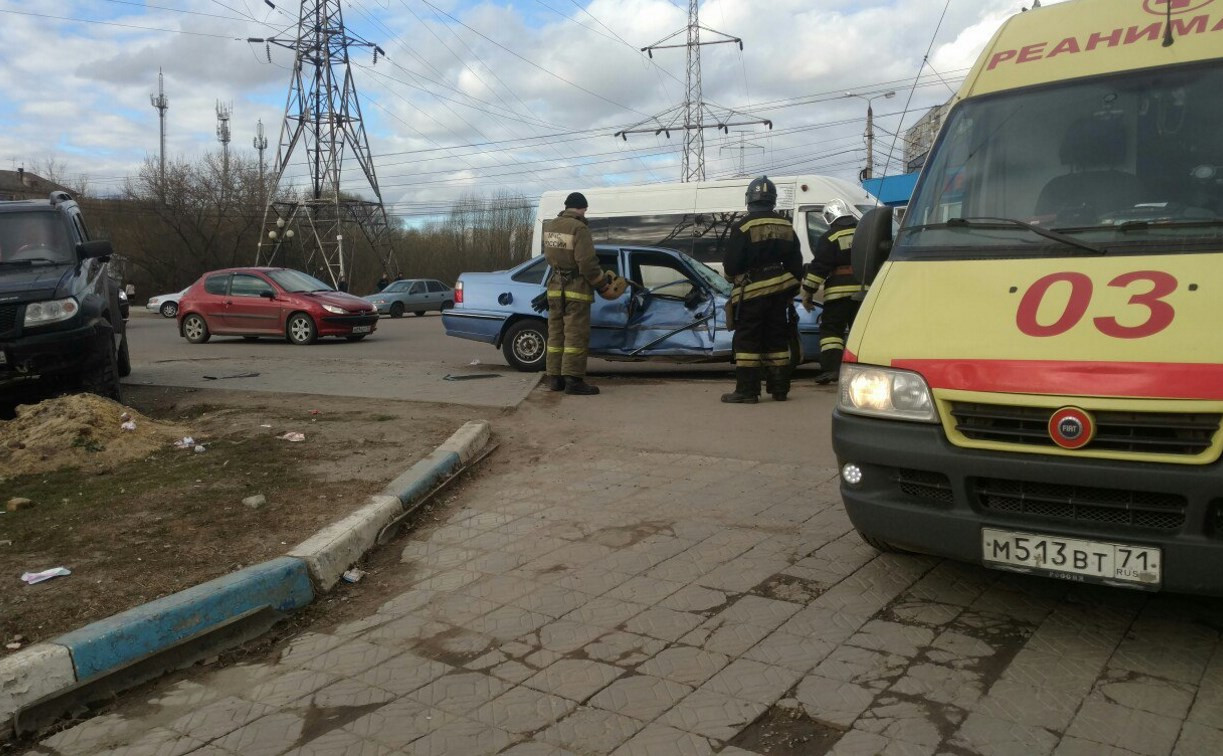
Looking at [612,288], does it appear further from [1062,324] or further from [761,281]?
[1062,324]

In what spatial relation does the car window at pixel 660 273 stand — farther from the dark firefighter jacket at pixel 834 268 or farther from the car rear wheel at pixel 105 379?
the car rear wheel at pixel 105 379

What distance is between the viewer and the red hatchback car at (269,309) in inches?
694

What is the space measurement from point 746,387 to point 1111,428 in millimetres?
5948

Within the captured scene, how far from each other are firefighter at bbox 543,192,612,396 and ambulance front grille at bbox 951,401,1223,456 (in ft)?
20.5

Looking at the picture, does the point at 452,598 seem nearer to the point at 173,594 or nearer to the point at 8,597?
the point at 173,594

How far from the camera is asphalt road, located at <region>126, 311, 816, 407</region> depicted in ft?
32.4

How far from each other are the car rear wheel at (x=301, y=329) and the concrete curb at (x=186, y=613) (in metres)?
13.3

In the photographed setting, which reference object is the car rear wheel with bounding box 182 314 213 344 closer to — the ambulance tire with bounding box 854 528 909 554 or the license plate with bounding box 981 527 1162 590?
the ambulance tire with bounding box 854 528 909 554

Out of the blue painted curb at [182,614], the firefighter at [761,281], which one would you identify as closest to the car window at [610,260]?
the firefighter at [761,281]

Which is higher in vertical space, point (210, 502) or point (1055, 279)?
point (1055, 279)

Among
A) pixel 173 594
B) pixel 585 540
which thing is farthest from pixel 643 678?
pixel 173 594

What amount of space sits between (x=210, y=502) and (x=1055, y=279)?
4.32 metres

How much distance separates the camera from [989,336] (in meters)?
3.42

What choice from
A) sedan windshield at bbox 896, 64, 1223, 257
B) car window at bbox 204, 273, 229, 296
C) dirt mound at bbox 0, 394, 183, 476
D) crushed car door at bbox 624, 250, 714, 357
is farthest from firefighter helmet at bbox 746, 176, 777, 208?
car window at bbox 204, 273, 229, 296
